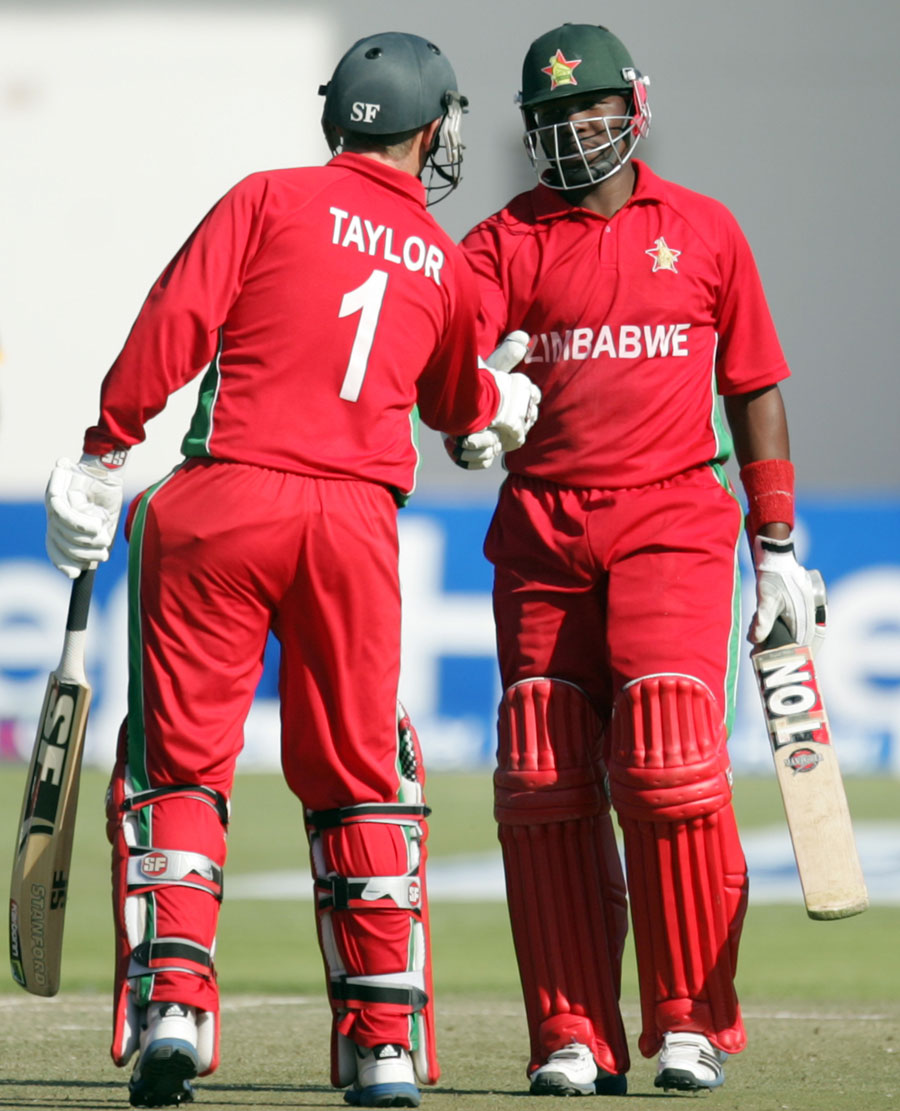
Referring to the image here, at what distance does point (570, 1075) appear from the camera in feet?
12.3

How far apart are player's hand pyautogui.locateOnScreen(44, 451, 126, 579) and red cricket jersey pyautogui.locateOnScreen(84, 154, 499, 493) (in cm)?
4

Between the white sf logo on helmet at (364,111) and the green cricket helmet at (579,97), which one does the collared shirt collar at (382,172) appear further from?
the green cricket helmet at (579,97)

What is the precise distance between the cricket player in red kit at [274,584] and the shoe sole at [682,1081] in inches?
18.8

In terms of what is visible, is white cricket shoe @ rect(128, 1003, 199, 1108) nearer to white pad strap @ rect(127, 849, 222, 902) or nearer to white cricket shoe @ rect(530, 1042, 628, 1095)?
white pad strap @ rect(127, 849, 222, 902)

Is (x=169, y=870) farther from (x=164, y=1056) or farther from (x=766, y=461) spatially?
(x=766, y=461)

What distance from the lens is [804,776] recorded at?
3.96 metres

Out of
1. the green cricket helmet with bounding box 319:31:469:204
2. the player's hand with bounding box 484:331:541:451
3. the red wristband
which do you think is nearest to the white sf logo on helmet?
the green cricket helmet with bounding box 319:31:469:204

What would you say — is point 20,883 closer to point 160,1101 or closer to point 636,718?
point 160,1101

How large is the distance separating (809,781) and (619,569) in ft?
1.81

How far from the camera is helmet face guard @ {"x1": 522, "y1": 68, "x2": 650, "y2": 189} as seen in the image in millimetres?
4016

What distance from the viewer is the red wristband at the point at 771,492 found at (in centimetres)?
410

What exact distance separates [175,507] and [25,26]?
13709 mm

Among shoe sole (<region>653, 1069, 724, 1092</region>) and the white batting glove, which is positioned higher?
the white batting glove

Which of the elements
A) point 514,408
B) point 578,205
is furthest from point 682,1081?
point 578,205
